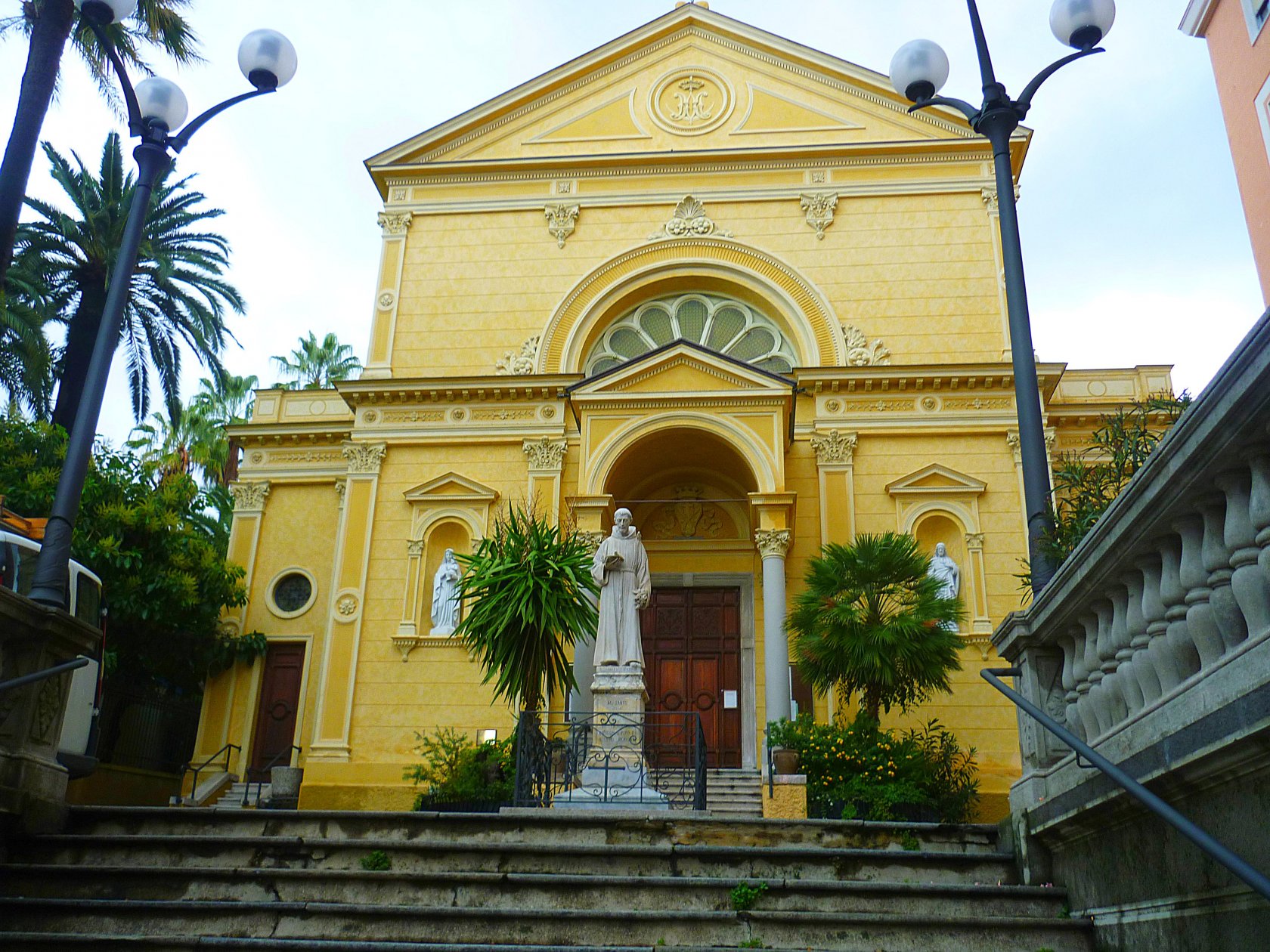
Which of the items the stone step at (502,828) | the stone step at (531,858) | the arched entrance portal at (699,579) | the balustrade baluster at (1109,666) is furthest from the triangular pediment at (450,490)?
the balustrade baluster at (1109,666)

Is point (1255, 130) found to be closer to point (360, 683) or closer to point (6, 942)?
point (360, 683)

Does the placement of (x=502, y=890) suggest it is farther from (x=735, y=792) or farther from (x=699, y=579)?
(x=699, y=579)

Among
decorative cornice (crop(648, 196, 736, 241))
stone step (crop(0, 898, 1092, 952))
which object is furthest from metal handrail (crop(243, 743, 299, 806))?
stone step (crop(0, 898, 1092, 952))

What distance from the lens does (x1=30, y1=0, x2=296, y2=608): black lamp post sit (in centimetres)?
861

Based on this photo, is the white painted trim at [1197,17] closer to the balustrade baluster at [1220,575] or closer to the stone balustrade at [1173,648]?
the stone balustrade at [1173,648]

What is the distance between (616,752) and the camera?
491 inches

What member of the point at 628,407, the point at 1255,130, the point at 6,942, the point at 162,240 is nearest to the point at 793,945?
the point at 6,942

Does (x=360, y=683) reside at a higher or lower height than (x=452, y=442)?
lower

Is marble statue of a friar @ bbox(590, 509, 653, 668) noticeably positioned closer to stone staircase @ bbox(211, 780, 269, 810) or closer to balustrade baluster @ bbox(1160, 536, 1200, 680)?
balustrade baluster @ bbox(1160, 536, 1200, 680)

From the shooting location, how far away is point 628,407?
62.1 feet

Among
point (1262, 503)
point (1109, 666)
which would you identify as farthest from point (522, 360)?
point (1262, 503)

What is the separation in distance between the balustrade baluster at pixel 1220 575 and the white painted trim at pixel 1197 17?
16581 mm

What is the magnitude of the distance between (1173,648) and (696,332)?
702 inches

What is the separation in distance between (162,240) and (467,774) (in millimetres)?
16883
